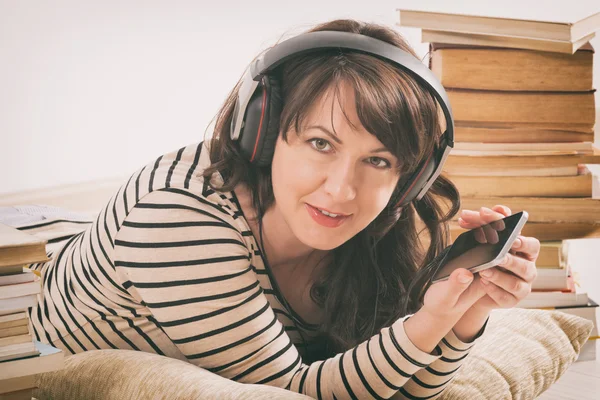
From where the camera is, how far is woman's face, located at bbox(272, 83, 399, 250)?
3.16ft

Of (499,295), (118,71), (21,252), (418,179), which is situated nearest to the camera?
(21,252)

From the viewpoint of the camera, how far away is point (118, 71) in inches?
113

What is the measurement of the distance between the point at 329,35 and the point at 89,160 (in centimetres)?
208

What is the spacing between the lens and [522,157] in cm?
173

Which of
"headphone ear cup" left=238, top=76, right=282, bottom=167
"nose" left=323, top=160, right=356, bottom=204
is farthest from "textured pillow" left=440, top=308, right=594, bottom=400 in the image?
"headphone ear cup" left=238, top=76, right=282, bottom=167

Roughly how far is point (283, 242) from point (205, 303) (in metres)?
0.22

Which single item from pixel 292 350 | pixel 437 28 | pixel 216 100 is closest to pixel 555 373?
pixel 292 350

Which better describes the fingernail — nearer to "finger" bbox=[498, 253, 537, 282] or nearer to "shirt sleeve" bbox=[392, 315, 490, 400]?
"finger" bbox=[498, 253, 537, 282]

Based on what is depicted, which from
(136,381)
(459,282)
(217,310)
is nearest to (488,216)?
(459,282)

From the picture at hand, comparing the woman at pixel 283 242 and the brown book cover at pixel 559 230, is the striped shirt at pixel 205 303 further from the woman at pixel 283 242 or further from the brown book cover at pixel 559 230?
the brown book cover at pixel 559 230

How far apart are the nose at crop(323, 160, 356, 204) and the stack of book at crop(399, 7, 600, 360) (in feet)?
2.58

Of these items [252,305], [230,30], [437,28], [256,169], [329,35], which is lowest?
[252,305]

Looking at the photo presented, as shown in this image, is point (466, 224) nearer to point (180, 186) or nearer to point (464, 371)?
point (464, 371)

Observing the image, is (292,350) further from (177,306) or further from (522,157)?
(522,157)
